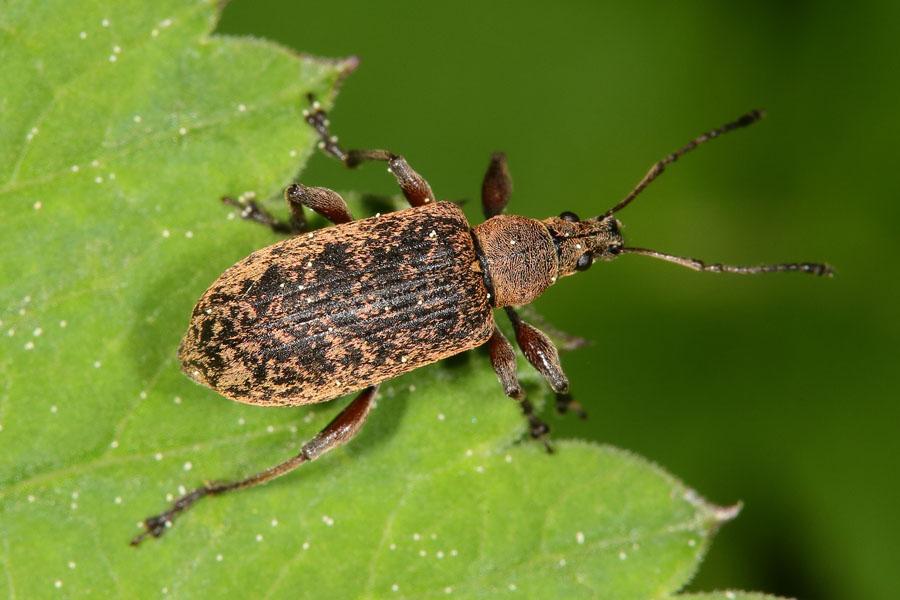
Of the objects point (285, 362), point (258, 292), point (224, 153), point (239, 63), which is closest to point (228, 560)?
point (285, 362)

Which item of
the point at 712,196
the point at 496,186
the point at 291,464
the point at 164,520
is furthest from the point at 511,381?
the point at 712,196

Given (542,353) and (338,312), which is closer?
(338,312)

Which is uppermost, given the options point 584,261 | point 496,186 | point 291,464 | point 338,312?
point 496,186

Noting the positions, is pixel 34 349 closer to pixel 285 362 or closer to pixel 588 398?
pixel 285 362

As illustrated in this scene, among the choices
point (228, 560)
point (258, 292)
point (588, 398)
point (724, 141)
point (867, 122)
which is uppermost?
point (867, 122)

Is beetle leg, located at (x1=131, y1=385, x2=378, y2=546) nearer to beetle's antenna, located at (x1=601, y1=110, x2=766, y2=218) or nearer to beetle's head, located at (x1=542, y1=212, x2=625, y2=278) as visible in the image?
beetle's head, located at (x1=542, y1=212, x2=625, y2=278)

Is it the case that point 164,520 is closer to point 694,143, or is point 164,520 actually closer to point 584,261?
point 584,261

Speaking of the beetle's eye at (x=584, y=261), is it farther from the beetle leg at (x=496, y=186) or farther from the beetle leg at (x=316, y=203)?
the beetle leg at (x=316, y=203)
